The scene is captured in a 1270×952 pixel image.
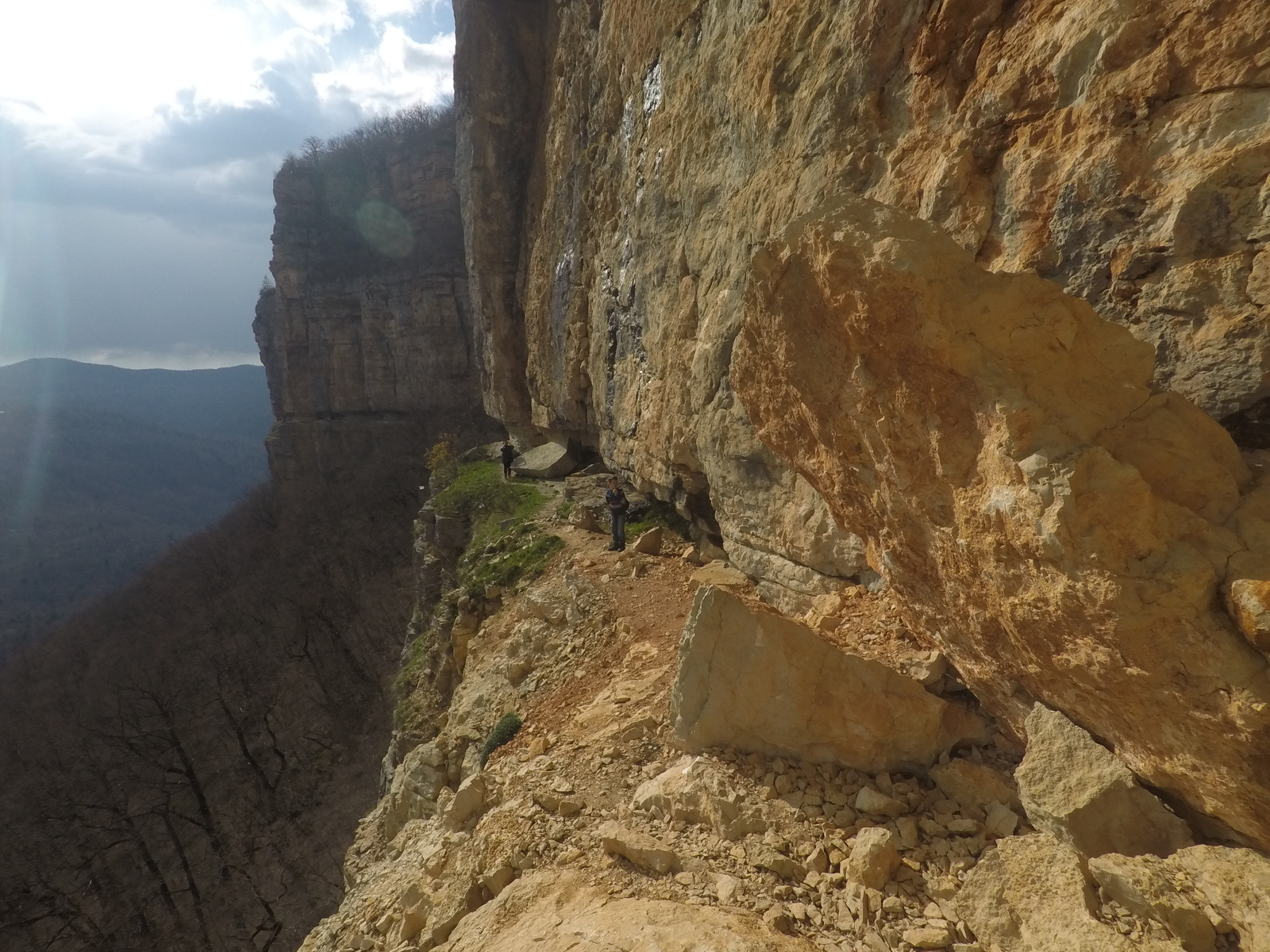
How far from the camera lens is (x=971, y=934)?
3250 mm

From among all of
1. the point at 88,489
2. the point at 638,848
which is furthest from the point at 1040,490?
the point at 88,489

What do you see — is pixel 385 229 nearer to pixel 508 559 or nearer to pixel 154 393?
pixel 508 559

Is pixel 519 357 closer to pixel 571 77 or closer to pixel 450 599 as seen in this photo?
pixel 571 77

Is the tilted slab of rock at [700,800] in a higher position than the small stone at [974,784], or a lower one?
lower

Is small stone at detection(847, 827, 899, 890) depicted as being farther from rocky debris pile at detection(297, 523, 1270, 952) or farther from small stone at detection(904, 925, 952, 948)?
small stone at detection(904, 925, 952, 948)

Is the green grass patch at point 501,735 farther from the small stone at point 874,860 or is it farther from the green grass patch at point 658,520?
the green grass patch at point 658,520

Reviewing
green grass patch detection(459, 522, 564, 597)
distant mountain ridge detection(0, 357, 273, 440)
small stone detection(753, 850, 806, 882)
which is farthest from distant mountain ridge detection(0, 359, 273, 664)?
small stone detection(753, 850, 806, 882)

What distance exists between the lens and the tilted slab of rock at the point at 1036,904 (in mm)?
2766

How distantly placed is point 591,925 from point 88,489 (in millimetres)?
121511

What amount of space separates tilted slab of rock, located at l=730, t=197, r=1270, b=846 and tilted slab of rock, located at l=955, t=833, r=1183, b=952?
734 millimetres

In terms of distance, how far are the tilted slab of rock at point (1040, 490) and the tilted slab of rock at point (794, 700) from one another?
0.50 meters

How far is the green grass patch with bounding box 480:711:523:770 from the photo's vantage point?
23.5ft

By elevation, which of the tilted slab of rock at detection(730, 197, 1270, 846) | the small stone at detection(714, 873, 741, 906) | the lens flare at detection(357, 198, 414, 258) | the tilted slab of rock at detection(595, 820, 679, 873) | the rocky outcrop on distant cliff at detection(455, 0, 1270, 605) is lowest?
the tilted slab of rock at detection(595, 820, 679, 873)

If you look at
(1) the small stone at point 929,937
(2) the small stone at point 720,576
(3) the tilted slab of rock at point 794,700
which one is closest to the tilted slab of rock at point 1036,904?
(1) the small stone at point 929,937
